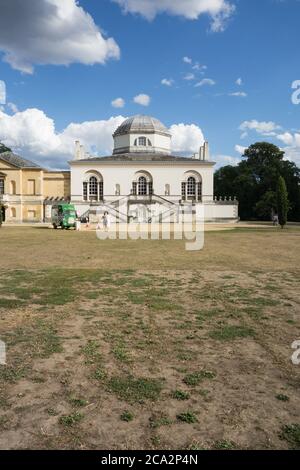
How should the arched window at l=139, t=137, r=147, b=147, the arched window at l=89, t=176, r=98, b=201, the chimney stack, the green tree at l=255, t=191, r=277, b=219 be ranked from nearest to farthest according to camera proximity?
the arched window at l=89, t=176, r=98, b=201, the green tree at l=255, t=191, r=277, b=219, the chimney stack, the arched window at l=139, t=137, r=147, b=147

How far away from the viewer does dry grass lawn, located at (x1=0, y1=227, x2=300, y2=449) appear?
3.72 metres

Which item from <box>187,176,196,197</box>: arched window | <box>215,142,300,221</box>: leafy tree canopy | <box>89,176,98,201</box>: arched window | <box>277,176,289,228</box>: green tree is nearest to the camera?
<box>277,176,289,228</box>: green tree

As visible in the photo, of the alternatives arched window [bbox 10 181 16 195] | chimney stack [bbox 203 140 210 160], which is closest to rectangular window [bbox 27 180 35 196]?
arched window [bbox 10 181 16 195]

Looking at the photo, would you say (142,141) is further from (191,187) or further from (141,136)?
(191,187)

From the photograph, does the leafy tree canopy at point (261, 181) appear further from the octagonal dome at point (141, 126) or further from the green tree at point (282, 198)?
the green tree at point (282, 198)

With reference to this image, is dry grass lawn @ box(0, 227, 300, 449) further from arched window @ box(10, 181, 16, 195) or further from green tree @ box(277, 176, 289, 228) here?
arched window @ box(10, 181, 16, 195)

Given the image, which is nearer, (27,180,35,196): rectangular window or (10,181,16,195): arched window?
(10,181,16,195): arched window

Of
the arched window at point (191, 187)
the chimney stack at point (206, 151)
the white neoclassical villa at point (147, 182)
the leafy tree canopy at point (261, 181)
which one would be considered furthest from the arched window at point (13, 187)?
the leafy tree canopy at point (261, 181)

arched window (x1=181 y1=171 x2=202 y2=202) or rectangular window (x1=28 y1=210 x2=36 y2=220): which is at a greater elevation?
arched window (x1=181 y1=171 x2=202 y2=202)

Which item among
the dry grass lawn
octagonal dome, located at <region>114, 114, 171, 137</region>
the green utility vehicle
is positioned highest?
octagonal dome, located at <region>114, 114, 171, 137</region>

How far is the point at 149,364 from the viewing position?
5.22m
